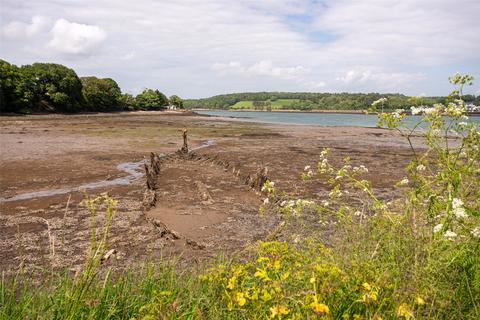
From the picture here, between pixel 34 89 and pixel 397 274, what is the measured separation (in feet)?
275

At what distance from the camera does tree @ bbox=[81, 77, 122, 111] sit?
94.6 m

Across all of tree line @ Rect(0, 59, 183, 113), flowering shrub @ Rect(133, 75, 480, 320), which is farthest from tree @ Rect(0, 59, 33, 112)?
flowering shrub @ Rect(133, 75, 480, 320)

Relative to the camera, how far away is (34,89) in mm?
74438

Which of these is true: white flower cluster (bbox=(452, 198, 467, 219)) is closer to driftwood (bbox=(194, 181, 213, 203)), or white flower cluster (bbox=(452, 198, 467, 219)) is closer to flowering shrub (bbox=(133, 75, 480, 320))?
flowering shrub (bbox=(133, 75, 480, 320))

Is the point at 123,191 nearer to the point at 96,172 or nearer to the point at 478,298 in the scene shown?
the point at 96,172

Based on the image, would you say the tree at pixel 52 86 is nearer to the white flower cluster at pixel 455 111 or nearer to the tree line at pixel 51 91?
the tree line at pixel 51 91

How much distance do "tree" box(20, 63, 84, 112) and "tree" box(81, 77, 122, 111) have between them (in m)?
8.06

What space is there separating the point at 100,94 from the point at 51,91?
2128 cm

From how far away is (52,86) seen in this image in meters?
76.5

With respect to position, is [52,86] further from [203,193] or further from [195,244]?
[195,244]

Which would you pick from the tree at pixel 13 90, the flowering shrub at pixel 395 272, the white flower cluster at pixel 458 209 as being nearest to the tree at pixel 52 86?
the tree at pixel 13 90

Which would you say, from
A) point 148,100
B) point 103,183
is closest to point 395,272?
point 103,183

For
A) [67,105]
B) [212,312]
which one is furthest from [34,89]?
[212,312]

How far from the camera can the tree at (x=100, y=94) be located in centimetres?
9456
